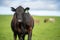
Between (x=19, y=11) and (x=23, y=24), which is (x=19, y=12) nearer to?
(x=19, y=11)

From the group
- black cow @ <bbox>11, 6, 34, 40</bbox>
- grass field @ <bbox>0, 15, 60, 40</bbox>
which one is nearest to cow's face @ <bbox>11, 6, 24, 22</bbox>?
black cow @ <bbox>11, 6, 34, 40</bbox>

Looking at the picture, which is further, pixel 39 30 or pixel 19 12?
pixel 39 30

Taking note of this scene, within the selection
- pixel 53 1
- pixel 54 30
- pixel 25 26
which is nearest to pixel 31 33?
pixel 25 26

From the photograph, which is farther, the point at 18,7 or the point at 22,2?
the point at 22,2

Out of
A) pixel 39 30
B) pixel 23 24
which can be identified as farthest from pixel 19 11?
pixel 39 30

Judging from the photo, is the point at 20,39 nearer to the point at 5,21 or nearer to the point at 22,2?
the point at 5,21

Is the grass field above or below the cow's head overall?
below

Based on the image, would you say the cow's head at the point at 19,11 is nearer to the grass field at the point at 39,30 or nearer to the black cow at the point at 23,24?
the black cow at the point at 23,24

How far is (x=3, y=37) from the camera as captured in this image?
1.68m

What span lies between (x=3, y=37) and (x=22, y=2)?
377 millimetres

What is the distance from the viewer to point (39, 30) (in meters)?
1.69

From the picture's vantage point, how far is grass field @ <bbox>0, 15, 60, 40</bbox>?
168 cm

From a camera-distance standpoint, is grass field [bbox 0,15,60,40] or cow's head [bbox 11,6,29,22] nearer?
cow's head [bbox 11,6,29,22]

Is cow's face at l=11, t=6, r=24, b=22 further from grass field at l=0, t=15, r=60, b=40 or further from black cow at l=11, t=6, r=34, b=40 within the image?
grass field at l=0, t=15, r=60, b=40
